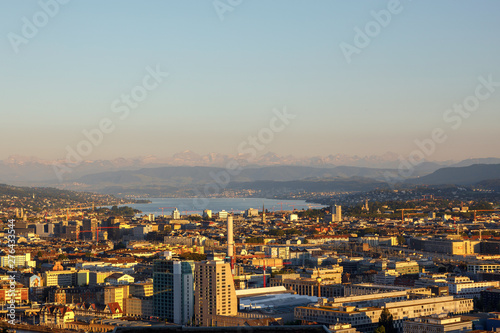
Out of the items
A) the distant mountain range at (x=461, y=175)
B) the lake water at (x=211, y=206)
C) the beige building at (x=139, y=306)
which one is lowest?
the beige building at (x=139, y=306)

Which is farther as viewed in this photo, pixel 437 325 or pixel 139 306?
pixel 139 306

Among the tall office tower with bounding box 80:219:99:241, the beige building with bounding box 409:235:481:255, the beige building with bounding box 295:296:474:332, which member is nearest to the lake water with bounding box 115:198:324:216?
the tall office tower with bounding box 80:219:99:241

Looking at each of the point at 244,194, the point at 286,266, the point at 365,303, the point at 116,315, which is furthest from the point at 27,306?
the point at 244,194

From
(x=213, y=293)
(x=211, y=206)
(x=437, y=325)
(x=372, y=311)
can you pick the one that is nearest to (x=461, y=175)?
(x=211, y=206)

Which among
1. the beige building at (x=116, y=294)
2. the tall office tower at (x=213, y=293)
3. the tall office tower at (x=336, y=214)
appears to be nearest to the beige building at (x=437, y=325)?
the tall office tower at (x=213, y=293)

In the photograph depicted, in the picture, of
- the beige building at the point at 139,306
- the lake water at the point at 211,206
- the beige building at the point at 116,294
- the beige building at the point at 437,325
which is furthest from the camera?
the lake water at the point at 211,206

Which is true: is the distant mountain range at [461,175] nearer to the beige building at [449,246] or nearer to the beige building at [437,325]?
the beige building at [449,246]

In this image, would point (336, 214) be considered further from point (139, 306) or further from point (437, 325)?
point (437, 325)
